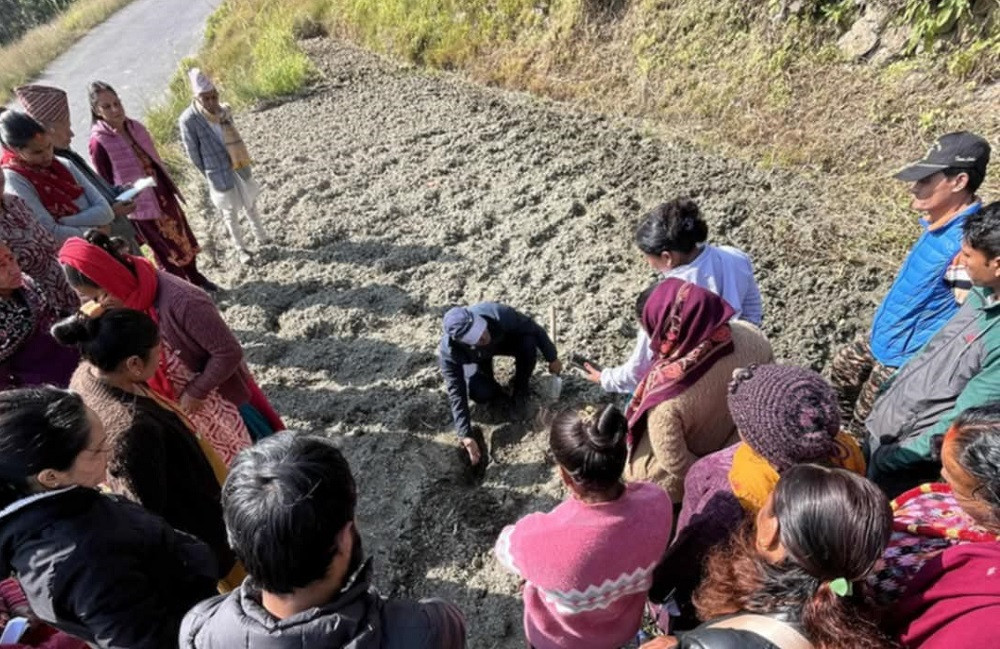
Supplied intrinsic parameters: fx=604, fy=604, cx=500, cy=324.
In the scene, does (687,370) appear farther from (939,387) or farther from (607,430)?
(939,387)

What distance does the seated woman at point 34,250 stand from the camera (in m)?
2.64

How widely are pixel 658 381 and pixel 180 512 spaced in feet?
5.32

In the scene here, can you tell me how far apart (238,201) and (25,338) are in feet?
9.04

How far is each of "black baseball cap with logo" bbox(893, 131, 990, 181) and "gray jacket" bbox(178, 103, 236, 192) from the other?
14.5 ft

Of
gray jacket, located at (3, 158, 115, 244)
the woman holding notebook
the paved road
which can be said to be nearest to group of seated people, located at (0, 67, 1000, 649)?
gray jacket, located at (3, 158, 115, 244)

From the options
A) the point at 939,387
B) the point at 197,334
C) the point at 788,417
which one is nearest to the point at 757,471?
the point at 788,417

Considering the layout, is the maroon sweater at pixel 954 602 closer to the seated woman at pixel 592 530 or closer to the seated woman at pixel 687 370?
the seated woman at pixel 592 530

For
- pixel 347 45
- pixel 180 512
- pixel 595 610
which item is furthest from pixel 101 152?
pixel 347 45

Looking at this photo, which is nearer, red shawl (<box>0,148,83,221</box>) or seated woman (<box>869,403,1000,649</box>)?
seated woman (<box>869,403,1000,649</box>)

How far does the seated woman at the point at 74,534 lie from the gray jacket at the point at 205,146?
3.64 meters

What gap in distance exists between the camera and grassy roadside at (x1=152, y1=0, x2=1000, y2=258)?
431 cm

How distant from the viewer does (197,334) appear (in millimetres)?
2268

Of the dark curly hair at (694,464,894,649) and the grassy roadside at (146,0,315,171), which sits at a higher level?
the grassy roadside at (146,0,315,171)

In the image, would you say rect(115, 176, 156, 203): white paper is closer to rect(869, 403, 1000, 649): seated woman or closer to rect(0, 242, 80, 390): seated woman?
rect(0, 242, 80, 390): seated woman
